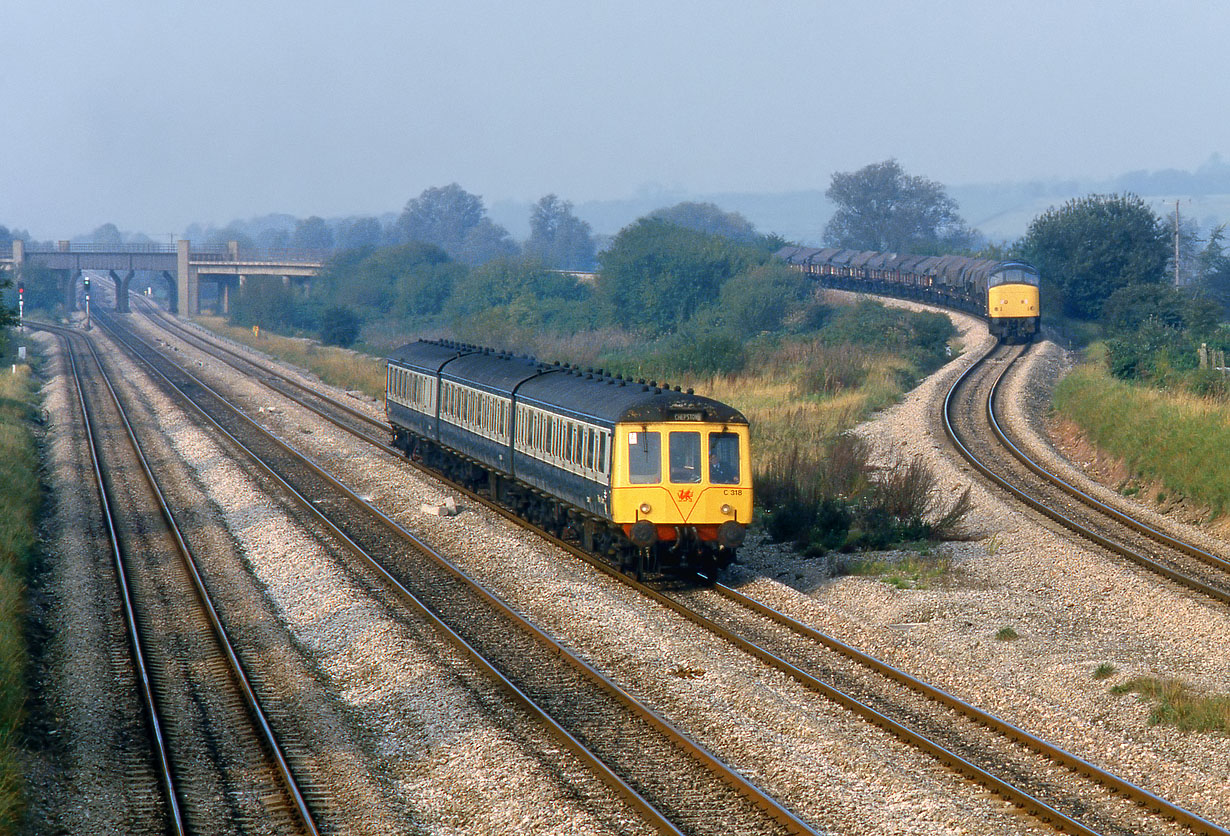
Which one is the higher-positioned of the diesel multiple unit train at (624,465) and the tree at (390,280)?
the tree at (390,280)

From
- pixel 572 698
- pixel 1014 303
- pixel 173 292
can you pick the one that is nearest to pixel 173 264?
pixel 173 292

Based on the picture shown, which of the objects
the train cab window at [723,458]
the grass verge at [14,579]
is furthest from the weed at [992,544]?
the grass verge at [14,579]

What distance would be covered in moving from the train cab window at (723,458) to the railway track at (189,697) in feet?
21.8

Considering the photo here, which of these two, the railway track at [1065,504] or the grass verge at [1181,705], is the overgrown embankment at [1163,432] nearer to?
the railway track at [1065,504]

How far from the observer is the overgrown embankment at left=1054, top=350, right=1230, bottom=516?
22.3m

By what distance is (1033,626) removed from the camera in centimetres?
1550

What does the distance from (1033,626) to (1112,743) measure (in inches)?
169

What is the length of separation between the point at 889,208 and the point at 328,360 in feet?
330

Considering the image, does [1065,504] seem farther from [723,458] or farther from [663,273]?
[663,273]

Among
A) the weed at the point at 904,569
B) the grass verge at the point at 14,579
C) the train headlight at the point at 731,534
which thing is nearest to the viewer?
the grass verge at the point at 14,579

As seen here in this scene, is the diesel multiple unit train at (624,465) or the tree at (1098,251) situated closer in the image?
the diesel multiple unit train at (624,465)

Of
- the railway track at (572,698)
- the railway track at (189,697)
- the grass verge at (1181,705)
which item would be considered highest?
the grass verge at (1181,705)

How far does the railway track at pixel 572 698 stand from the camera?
9.81m

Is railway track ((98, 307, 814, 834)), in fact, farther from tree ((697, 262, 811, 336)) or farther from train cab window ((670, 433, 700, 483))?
tree ((697, 262, 811, 336))
